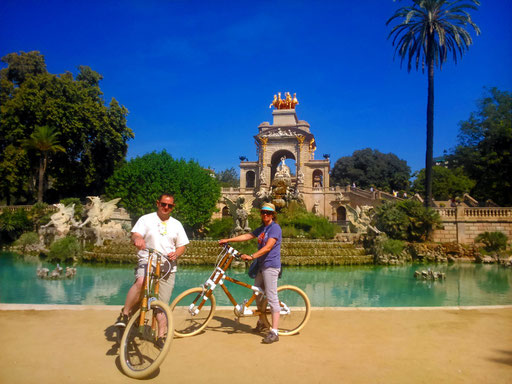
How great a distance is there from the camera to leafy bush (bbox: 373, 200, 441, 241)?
74.0ft

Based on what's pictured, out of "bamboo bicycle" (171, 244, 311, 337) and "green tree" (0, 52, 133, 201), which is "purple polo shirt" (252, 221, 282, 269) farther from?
"green tree" (0, 52, 133, 201)

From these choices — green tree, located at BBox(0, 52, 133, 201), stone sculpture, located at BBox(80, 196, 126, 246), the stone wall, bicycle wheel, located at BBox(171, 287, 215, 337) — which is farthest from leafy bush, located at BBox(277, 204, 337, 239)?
bicycle wheel, located at BBox(171, 287, 215, 337)

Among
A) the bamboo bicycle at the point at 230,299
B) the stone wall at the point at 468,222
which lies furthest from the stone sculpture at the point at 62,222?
the stone wall at the point at 468,222

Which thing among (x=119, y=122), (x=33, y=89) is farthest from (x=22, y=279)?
(x=119, y=122)

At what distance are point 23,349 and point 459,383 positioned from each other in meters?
4.32

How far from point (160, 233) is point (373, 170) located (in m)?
63.0

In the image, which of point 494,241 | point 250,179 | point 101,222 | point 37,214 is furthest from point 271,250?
point 250,179

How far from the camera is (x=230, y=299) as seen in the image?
4.90 metres

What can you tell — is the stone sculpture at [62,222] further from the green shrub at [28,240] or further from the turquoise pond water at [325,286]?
the turquoise pond water at [325,286]

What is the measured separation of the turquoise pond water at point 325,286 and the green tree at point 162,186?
11.5 metres

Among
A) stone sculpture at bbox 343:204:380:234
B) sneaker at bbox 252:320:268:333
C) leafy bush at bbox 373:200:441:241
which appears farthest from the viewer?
stone sculpture at bbox 343:204:380:234

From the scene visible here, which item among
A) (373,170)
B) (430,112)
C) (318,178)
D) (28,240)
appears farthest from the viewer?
(373,170)

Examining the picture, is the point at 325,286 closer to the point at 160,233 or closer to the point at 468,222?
the point at 160,233

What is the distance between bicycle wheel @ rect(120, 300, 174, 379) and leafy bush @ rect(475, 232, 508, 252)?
24346 millimetres
